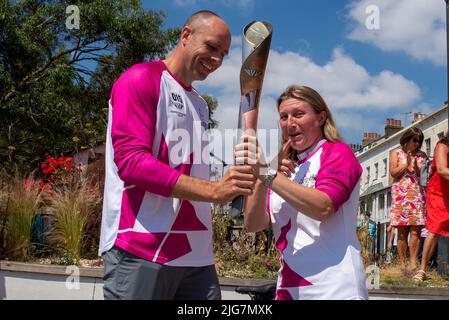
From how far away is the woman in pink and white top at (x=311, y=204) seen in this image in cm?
185

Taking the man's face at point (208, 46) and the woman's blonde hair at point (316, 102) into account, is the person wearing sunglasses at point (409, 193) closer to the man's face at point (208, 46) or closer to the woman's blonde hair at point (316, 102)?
the woman's blonde hair at point (316, 102)

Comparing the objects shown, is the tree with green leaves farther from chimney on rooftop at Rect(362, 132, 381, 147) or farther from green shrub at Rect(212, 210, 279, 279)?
chimney on rooftop at Rect(362, 132, 381, 147)

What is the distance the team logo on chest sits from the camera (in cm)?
194

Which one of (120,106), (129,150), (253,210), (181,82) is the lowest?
(253,210)

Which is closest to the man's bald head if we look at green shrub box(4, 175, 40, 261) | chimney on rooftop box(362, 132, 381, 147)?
green shrub box(4, 175, 40, 261)

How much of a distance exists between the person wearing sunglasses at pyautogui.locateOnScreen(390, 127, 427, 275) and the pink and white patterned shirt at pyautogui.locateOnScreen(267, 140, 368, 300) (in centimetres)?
420

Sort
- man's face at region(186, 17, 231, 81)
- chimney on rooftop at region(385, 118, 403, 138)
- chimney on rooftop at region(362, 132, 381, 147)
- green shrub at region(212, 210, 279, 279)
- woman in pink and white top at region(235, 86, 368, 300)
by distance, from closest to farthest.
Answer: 1. woman in pink and white top at region(235, 86, 368, 300)
2. man's face at region(186, 17, 231, 81)
3. green shrub at region(212, 210, 279, 279)
4. chimney on rooftop at region(385, 118, 403, 138)
5. chimney on rooftop at region(362, 132, 381, 147)

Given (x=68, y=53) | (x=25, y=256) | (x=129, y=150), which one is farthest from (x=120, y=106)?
(x=68, y=53)

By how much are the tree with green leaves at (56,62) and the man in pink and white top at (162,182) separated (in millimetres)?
11065

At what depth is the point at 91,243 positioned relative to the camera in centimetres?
605

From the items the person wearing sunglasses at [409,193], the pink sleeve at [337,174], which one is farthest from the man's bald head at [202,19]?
the person wearing sunglasses at [409,193]

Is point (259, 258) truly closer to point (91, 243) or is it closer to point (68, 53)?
point (91, 243)

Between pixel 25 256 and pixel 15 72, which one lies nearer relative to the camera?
pixel 25 256

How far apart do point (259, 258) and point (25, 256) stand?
2421mm
